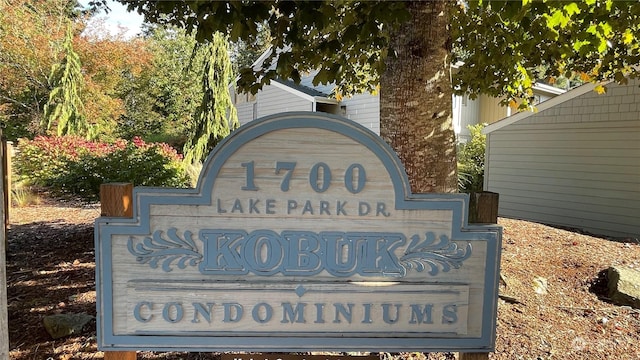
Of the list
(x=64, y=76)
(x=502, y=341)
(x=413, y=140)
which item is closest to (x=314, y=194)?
(x=413, y=140)

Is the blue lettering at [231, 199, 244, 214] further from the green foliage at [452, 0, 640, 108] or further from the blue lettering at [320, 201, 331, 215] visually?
the green foliage at [452, 0, 640, 108]

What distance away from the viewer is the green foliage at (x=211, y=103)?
14539 mm

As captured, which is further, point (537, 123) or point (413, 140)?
point (537, 123)

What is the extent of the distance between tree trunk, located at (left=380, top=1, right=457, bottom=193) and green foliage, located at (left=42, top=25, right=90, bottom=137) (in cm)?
1707

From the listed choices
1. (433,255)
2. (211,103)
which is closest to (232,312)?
(433,255)

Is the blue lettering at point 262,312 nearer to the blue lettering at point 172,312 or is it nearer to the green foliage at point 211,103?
the blue lettering at point 172,312

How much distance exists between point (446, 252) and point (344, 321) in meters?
0.51

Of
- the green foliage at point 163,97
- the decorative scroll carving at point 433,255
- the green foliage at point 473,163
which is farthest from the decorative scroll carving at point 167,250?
the green foliage at point 163,97

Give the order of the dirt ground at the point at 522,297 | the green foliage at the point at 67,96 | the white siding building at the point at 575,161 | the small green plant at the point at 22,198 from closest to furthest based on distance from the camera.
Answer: the dirt ground at the point at 522,297 → the white siding building at the point at 575,161 → the small green plant at the point at 22,198 → the green foliage at the point at 67,96

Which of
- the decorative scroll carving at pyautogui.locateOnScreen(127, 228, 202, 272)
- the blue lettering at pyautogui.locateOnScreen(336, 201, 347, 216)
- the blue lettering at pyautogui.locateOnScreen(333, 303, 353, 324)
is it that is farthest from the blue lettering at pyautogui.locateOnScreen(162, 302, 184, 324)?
the blue lettering at pyautogui.locateOnScreen(336, 201, 347, 216)

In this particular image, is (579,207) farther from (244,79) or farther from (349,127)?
(349,127)

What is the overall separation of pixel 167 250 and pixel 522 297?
342 cm

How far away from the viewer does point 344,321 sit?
1854 millimetres

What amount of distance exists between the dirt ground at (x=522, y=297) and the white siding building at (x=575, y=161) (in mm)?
3700
